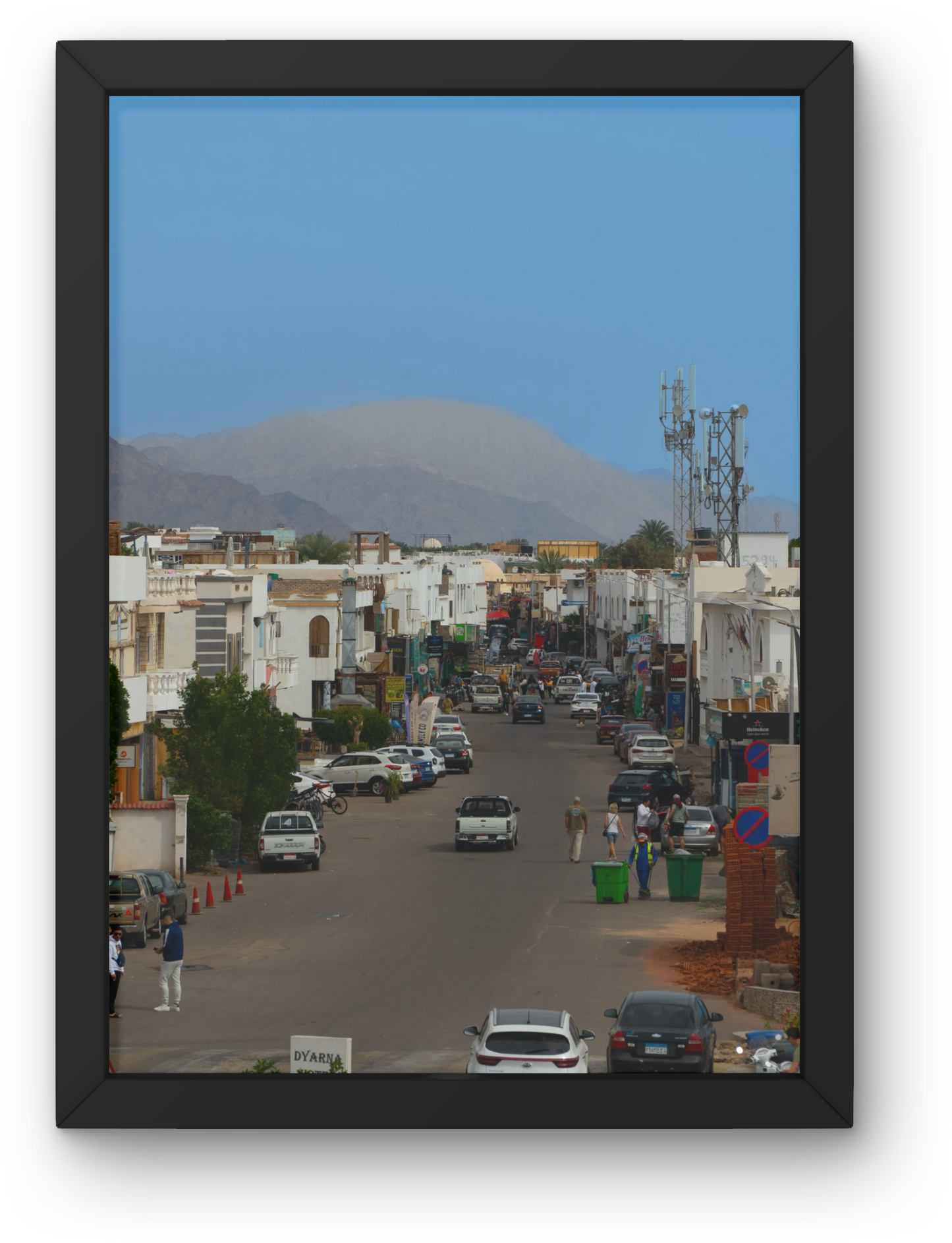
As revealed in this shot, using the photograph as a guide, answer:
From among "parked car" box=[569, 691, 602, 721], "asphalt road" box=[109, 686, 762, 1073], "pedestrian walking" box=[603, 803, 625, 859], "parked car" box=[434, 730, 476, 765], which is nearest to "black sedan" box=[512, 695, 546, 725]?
"parked car" box=[569, 691, 602, 721]

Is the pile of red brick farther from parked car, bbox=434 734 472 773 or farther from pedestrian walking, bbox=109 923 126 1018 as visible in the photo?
parked car, bbox=434 734 472 773

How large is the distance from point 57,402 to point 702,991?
377 inches

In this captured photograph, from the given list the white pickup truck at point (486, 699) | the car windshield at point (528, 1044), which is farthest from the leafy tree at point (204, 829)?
the white pickup truck at point (486, 699)

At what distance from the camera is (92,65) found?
12.3m

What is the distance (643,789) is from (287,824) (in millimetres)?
8052

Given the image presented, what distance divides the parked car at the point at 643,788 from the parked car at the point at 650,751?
3.05 m

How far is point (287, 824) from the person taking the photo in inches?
951

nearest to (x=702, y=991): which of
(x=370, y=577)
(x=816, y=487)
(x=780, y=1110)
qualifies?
(x=780, y=1110)

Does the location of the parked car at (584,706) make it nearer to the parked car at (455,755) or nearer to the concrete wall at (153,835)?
the parked car at (455,755)

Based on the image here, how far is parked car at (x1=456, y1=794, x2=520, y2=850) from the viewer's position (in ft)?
84.4

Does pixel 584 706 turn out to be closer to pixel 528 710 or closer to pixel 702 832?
pixel 528 710

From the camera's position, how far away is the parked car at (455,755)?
40.2 meters

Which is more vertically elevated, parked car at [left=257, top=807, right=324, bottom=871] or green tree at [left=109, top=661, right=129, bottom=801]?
green tree at [left=109, top=661, right=129, bottom=801]

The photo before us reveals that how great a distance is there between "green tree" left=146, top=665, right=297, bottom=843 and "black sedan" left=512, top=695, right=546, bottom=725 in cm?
2674
